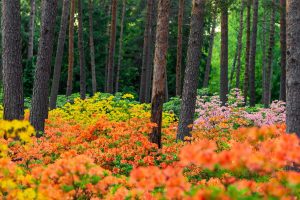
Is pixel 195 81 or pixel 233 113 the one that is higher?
pixel 195 81

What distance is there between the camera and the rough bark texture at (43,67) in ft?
36.6

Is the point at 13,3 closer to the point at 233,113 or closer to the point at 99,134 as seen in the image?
the point at 99,134

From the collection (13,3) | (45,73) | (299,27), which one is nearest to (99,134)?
(45,73)

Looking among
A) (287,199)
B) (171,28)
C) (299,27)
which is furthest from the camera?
(171,28)

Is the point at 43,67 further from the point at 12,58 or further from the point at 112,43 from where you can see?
the point at 112,43

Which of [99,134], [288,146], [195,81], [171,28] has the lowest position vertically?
[99,134]

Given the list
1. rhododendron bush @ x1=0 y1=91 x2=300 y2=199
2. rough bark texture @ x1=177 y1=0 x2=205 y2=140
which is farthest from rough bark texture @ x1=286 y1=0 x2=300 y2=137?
rough bark texture @ x1=177 y1=0 x2=205 y2=140

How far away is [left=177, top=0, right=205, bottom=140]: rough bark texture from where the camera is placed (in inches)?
450

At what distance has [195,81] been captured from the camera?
38.3 feet

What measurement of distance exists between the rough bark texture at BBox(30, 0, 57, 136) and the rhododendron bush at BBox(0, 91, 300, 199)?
58 cm

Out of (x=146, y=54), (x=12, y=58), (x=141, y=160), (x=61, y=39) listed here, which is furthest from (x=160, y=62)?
(x=146, y=54)

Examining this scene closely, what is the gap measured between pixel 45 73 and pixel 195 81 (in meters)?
3.97

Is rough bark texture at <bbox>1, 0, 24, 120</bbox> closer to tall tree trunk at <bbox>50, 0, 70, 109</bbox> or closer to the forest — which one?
the forest

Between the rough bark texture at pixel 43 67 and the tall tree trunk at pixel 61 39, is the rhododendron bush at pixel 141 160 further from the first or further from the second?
the tall tree trunk at pixel 61 39
